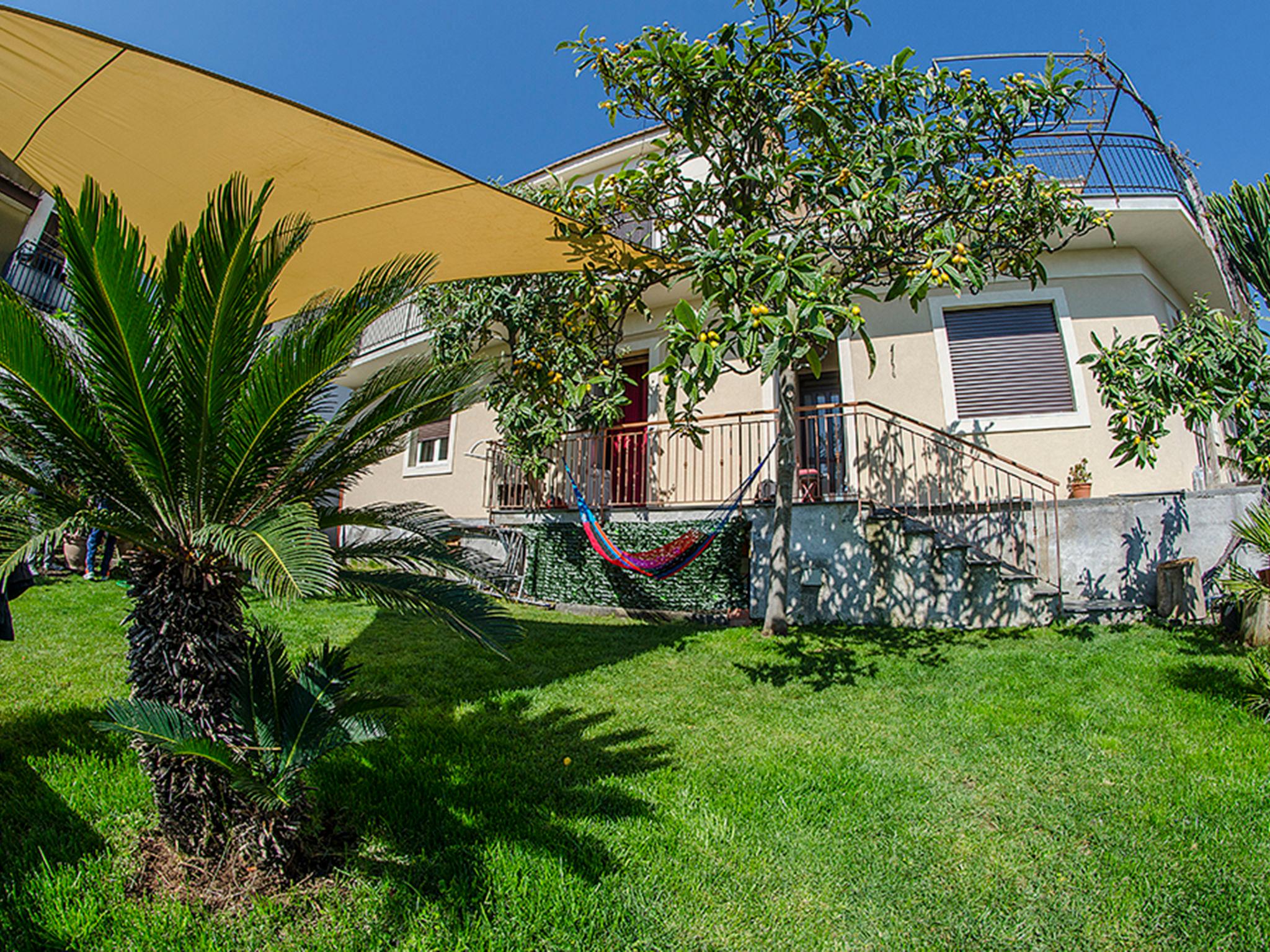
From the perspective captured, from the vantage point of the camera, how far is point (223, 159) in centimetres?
393

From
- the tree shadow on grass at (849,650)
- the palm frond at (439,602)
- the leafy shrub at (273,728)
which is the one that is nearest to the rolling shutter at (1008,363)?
the tree shadow on grass at (849,650)

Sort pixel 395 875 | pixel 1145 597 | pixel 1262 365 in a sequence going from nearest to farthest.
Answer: pixel 395 875
pixel 1262 365
pixel 1145 597

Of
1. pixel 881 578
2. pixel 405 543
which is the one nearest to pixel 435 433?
pixel 881 578

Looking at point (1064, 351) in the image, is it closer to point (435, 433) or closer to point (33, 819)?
point (33, 819)

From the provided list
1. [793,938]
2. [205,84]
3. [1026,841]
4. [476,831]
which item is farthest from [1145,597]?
[205,84]

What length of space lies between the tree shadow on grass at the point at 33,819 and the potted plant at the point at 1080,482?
8.41m

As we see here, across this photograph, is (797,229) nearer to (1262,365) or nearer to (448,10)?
(1262,365)

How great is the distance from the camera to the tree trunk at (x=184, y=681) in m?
2.28

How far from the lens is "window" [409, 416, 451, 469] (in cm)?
1282

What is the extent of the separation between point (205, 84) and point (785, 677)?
202 inches

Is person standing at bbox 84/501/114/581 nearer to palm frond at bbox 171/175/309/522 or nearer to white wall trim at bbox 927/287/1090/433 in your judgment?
palm frond at bbox 171/175/309/522

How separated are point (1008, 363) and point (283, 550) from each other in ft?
29.2

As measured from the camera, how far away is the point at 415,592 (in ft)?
8.56

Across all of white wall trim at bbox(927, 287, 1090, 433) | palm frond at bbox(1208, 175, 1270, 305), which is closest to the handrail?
white wall trim at bbox(927, 287, 1090, 433)
